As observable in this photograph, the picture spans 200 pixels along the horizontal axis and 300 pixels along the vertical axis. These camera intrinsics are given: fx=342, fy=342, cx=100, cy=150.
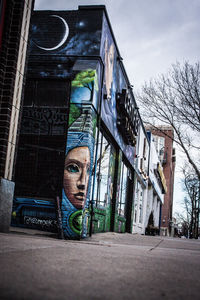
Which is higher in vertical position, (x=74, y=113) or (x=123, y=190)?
(x=74, y=113)

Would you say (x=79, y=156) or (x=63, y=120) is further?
(x=63, y=120)

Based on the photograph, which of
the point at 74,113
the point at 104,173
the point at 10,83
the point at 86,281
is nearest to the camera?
the point at 86,281

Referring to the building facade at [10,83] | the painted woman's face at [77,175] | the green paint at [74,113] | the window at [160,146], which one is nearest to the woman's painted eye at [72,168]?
the painted woman's face at [77,175]

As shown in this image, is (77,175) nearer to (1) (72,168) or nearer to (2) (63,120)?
(1) (72,168)

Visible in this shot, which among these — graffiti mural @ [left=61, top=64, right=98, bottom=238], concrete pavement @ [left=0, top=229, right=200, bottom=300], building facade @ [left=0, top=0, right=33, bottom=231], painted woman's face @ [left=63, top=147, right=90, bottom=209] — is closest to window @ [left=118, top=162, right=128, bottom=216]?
graffiti mural @ [left=61, top=64, right=98, bottom=238]

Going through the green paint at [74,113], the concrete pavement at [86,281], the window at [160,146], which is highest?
the window at [160,146]

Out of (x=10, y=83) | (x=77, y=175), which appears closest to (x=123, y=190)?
(x=77, y=175)

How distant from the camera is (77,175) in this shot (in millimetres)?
8773

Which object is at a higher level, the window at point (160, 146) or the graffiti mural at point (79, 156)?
the window at point (160, 146)

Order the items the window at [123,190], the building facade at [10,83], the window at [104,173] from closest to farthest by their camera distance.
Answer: the building facade at [10,83] < the window at [104,173] < the window at [123,190]

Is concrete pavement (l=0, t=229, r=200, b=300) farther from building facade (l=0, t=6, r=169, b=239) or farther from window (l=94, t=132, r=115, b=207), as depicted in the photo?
window (l=94, t=132, r=115, b=207)

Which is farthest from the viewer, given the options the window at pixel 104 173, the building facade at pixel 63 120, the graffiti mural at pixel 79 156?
the window at pixel 104 173

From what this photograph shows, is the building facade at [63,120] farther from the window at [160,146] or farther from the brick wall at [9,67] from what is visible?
the window at [160,146]

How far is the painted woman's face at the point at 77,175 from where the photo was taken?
8.70 m
